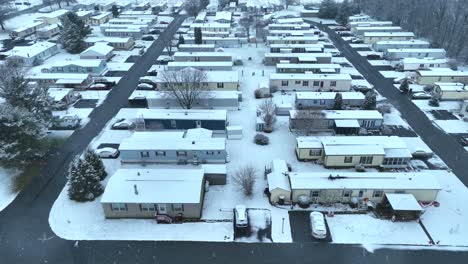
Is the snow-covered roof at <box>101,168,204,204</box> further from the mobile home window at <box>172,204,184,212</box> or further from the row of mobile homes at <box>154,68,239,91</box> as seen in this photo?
the row of mobile homes at <box>154,68,239,91</box>

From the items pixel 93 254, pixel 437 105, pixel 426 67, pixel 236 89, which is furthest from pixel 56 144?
pixel 426 67

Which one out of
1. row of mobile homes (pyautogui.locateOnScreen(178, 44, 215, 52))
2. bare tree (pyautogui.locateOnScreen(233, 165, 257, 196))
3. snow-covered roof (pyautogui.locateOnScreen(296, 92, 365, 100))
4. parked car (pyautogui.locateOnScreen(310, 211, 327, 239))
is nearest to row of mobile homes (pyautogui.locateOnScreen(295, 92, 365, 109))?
snow-covered roof (pyautogui.locateOnScreen(296, 92, 365, 100))

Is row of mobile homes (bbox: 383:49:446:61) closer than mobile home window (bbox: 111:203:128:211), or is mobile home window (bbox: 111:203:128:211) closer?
mobile home window (bbox: 111:203:128:211)

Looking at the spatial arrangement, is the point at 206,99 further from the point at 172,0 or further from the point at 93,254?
the point at 172,0

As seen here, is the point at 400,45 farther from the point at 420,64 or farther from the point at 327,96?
the point at 327,96

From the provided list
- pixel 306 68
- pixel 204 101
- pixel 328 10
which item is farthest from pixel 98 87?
pixel 328 10
